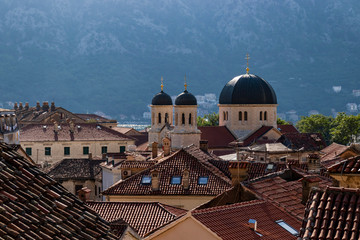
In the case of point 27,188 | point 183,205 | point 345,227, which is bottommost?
point 183,205

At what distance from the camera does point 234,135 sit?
3994 inches

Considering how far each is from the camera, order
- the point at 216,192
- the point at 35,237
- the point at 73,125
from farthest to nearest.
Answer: the point at 73,125, the point at 216,192, the point at 35,237

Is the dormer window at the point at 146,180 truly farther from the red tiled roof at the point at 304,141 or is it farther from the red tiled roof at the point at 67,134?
the red tiled roof at the point at 67,134

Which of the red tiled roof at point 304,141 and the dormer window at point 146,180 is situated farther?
the red tiled roof at point 304,141

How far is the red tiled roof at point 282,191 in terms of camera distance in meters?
25.7

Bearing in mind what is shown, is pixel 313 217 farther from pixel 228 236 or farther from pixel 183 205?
pixel 183 205

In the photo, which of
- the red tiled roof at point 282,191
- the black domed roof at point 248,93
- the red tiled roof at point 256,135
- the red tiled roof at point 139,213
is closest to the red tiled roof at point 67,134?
the red tiled roof at point 256,135

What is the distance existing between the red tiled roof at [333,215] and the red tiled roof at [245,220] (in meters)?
9.54

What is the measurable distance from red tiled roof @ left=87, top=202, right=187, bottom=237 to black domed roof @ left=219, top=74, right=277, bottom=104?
7389 centimetres

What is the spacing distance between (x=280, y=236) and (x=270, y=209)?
255cm

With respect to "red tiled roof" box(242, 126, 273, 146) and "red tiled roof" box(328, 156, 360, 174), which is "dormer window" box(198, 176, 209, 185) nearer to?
"red tiled roof" box(328, 156, 360, 174)

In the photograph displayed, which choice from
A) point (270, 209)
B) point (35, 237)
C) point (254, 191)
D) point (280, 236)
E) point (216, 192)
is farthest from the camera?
point (216, 192)

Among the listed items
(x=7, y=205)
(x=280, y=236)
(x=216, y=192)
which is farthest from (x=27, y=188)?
(x=216, y=192)

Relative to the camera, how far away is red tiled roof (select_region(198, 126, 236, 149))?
98.1 metres
